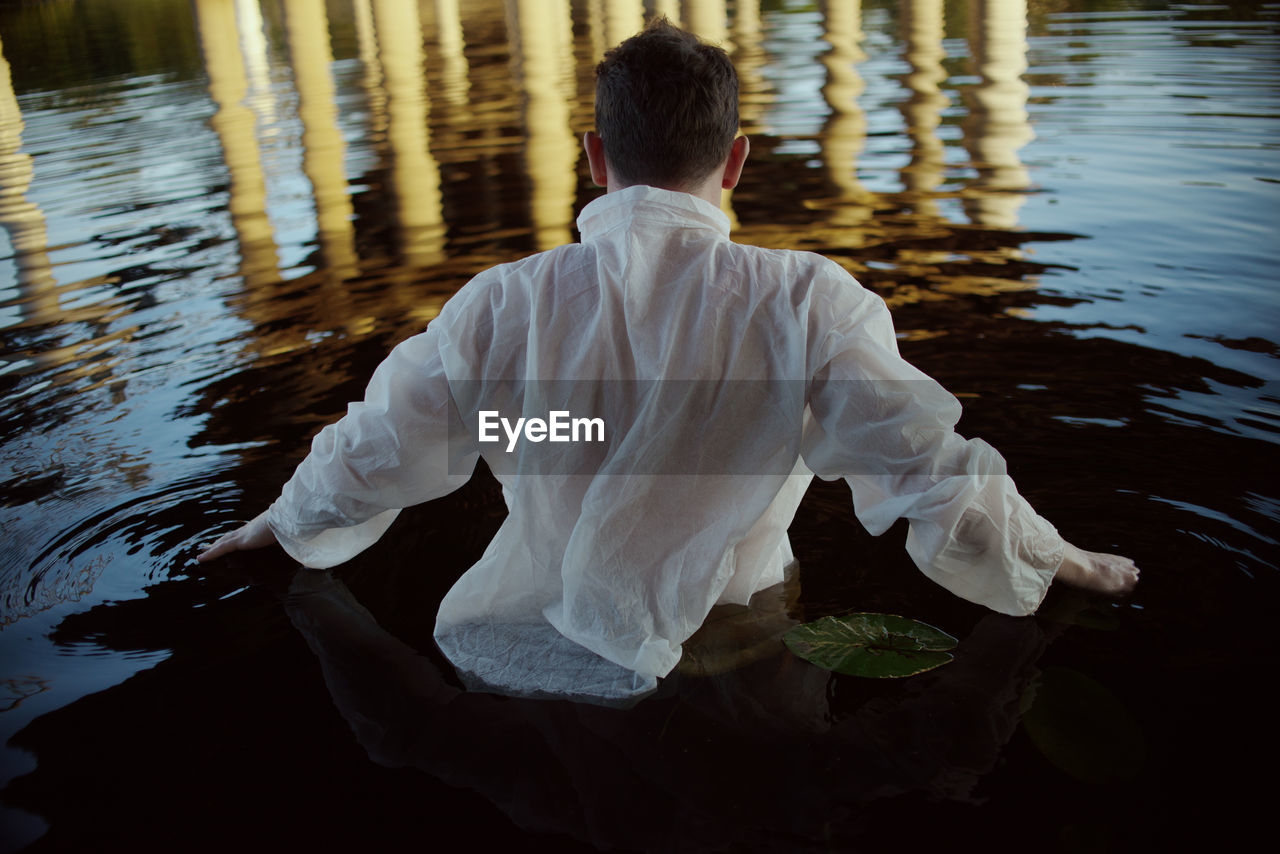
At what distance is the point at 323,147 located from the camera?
7.57m

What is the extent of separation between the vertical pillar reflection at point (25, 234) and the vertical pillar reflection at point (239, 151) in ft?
2.72

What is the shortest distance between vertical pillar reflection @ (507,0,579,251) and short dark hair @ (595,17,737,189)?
11.0 feet

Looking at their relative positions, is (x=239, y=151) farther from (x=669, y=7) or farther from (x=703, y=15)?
(x=669, y=7)

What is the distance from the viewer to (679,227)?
5.02 ft

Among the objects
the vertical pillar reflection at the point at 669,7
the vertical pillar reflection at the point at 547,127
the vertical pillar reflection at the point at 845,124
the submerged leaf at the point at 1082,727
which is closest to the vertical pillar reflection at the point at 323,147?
the vertical pillar reflection at the point at 547,127

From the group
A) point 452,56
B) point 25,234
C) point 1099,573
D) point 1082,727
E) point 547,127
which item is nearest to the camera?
point 1082,727

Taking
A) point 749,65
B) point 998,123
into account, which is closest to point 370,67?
point 749,65

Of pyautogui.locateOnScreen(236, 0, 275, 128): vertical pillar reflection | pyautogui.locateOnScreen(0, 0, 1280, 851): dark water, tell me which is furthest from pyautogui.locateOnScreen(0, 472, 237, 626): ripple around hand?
pyautogui.locateOnScreen(236, 0, 275, 128): vertical pillar reflection

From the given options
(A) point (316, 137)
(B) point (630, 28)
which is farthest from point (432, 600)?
(B) point (630, 28)

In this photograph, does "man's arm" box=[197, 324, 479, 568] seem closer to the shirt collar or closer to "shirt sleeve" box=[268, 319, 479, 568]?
"shirt sleeve" box=[268, 319, 479, 568]

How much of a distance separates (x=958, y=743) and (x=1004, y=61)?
10.0m

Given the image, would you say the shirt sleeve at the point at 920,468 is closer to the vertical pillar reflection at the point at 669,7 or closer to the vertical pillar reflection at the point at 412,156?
the vertical pillar reflection at the point at 412,156

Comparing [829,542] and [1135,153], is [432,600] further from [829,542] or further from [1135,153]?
[1135,153]

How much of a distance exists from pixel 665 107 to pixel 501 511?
4.35 feet
